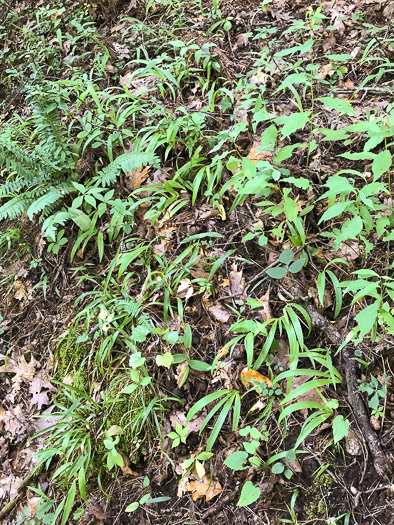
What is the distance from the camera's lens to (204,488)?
1.83 metres

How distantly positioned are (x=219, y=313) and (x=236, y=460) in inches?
32.7

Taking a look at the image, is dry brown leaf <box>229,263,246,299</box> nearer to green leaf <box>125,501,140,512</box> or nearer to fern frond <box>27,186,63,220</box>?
green leaf <box>125,501,140,512</box>

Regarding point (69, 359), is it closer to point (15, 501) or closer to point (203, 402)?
point (15, 501)

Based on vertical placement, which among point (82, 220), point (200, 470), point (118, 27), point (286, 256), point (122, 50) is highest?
point (118, 27)

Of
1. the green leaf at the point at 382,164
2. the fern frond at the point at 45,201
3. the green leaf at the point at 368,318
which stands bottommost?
the green leaf at the point at 368,318

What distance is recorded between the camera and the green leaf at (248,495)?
165 cm

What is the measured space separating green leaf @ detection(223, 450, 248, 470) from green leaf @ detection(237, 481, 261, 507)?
8 cm

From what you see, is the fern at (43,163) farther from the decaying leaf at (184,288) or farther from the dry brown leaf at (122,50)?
the decaying leaf at (184,288)

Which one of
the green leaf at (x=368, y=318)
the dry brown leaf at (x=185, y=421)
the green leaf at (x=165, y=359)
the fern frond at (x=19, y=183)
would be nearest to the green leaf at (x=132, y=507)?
the dry brown leaf at (x=185, y=421)

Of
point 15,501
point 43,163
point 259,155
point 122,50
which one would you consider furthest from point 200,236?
point 122,50

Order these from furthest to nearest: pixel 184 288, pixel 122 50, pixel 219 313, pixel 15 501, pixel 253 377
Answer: pixel 122 50
pixel 184 288
pixel 219 313
pixel 15 501
pixel 253 377

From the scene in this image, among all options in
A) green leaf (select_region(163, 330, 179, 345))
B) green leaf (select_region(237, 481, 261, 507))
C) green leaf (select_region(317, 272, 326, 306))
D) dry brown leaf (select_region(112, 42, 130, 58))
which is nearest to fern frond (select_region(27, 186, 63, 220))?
green leaf (select_region(163, 330, 179, 345))

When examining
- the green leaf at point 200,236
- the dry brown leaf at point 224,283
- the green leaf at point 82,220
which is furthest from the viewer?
the green leaf at point 82,220

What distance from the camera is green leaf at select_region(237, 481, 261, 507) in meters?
1.65
